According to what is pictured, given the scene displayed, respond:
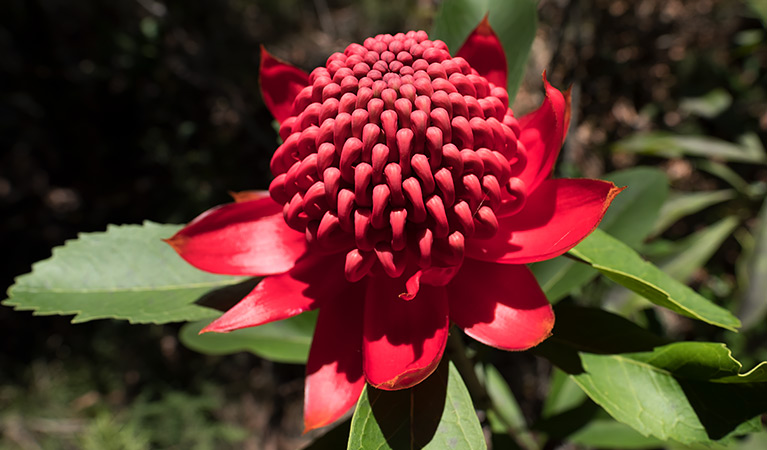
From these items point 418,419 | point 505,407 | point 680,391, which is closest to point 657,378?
point 680,391

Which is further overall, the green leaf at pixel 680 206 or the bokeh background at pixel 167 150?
the bokeh background at pixel 167 150

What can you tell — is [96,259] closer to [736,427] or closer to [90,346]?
[736,427]

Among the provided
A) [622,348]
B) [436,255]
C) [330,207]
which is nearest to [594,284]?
[622,348]

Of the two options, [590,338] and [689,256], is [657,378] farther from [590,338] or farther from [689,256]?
[689,256]

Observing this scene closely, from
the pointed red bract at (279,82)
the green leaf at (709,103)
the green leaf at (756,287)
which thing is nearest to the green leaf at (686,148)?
the green leaf at (709,103)

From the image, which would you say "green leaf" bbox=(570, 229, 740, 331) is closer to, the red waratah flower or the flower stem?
the red waratah flower

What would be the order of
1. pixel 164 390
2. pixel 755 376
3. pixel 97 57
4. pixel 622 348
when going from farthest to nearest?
1. pixel 164 390
2. pixel 97 57
3. pixel 622 348
4. pixel 755 376

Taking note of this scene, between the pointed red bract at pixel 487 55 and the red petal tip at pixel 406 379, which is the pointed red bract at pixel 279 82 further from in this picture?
the red petal tip at pixel 406 379
